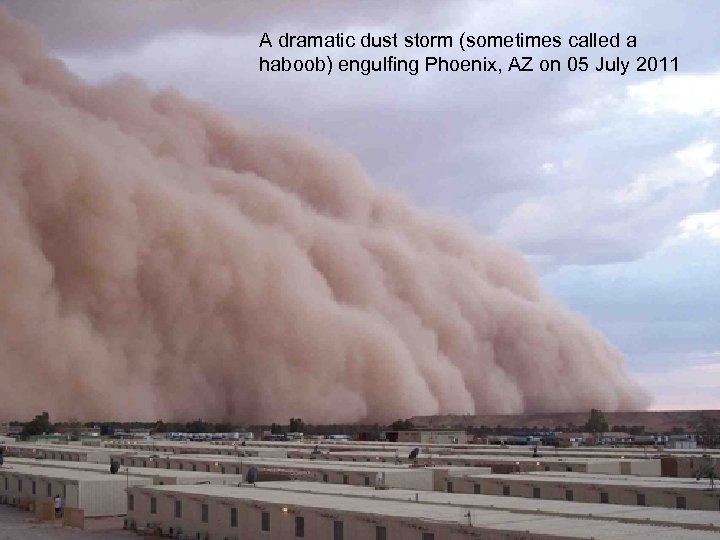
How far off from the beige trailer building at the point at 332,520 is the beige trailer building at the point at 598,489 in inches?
88.1

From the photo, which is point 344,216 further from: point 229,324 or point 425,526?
point 425,526

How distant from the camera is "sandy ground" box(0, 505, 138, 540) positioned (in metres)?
13.8

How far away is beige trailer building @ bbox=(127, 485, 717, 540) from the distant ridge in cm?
2873

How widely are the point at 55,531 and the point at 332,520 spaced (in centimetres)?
553

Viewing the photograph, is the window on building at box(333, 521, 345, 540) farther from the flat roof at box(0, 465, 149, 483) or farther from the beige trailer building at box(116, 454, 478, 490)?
the flat roof at box(0, 465, 149, 483)

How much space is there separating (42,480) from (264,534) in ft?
23.2

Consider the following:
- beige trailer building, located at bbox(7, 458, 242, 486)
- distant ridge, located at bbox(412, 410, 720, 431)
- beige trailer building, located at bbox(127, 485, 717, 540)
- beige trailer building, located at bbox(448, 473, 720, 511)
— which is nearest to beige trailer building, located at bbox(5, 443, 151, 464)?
beige trailer building, located at bbox(7, 458, 242, 486)

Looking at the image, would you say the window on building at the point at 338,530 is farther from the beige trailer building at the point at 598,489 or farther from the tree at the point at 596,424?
the tree at the point at 596,424

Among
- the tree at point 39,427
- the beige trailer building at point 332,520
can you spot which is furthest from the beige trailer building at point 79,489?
the tree at point 39,427

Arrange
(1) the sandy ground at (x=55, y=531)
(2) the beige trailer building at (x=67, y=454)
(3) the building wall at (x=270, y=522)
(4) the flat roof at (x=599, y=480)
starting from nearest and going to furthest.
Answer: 1. (3) the building wall at (x=270, y=522)
2. (1) the sandy ground at (x=55, y=531)
3. (4) the flat roof at (x=599, y=480)
4. (2) the beige trailer building at (x=67, y=454)

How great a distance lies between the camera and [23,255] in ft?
132

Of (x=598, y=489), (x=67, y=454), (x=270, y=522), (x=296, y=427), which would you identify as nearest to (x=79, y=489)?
(x=270, y=522)

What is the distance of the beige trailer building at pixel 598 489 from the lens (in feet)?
43.8

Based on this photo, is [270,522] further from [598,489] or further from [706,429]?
[706,429]
